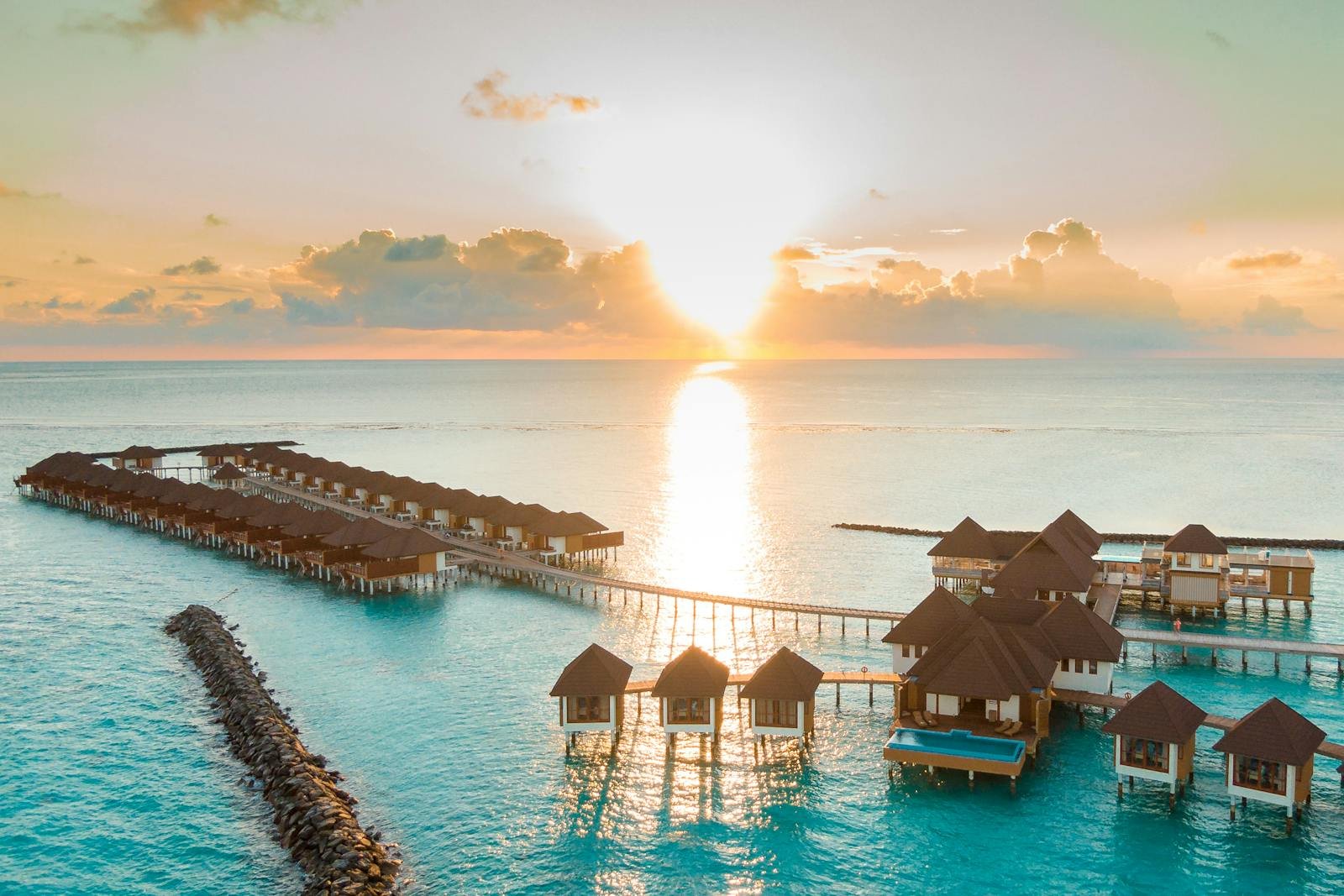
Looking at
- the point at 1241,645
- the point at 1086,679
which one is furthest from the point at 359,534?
the point at 1241,645

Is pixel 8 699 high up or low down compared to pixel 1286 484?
down

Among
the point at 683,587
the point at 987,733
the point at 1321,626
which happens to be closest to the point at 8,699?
the point at 683,587

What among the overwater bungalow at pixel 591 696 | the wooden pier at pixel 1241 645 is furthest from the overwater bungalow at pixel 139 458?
the wooden pier at pixel 1241 645

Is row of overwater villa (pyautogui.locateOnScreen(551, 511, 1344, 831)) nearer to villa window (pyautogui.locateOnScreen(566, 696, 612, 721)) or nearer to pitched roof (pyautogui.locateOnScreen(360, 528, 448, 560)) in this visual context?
villa window (pyautogui.locateOnScreen(566, 696, 612, 721))

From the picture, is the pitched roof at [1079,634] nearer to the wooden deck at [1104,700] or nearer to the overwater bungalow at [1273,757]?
the wooden deck at [1104,700]

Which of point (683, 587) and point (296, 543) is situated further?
point (296, 543)

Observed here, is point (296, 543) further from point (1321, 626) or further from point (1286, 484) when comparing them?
point (1286, 484)
